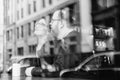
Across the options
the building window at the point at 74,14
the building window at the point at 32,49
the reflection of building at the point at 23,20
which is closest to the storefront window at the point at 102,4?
the building window at the point at 74,14

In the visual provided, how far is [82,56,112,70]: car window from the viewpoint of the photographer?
10.0 ft

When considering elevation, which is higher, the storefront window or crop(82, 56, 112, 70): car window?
the storefront window

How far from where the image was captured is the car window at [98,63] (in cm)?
305

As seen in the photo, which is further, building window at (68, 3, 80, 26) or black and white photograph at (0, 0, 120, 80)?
building window at (68, 3, 80, 26)

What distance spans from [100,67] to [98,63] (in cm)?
6

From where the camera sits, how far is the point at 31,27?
4.34m

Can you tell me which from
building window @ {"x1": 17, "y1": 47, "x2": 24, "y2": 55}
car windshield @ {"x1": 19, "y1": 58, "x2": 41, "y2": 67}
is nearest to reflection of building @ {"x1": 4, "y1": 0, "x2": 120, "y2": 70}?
building window @ {"x1": 17, "y1": 47, "x2": 24, "y2": 55}

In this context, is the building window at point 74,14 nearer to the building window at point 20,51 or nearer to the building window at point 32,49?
the building window at point 32,49

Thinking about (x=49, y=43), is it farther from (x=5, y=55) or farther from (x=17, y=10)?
(x=5, y=55)

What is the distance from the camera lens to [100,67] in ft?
10.2

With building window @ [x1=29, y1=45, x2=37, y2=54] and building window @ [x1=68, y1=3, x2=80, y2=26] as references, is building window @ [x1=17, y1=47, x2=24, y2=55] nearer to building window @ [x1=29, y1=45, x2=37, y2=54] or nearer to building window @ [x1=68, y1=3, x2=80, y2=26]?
building window @ [x1=29, y1=45, x2=37, y2=54]

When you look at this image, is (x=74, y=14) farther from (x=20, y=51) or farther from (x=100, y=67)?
(x=20, y=51)

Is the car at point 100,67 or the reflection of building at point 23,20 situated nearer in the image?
the car at point 100,67

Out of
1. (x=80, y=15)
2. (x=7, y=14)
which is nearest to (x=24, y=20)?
(x=7, y=14)
